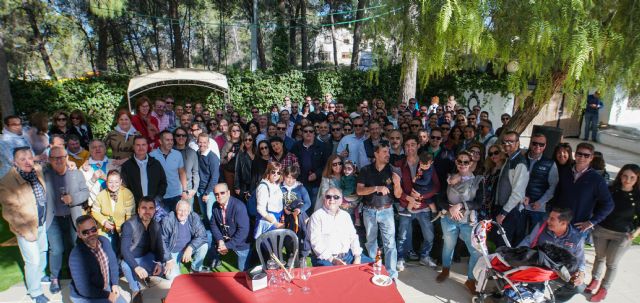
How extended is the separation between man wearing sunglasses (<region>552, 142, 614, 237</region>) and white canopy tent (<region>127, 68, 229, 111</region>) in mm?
10900

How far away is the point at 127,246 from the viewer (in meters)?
4.01

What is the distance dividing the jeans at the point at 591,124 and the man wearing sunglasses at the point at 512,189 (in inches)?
424

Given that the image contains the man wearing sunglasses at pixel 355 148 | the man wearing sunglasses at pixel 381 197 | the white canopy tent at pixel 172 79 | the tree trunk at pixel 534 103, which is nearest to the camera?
the tree trunk at pixel 534 103

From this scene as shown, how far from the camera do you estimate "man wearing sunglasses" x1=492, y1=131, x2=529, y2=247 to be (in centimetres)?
440

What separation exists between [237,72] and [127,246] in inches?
459

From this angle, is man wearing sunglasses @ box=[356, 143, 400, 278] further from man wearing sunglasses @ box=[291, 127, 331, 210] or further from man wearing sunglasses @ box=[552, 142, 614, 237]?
man wearing sunglasses @ box=[552, 142, 614, 237]

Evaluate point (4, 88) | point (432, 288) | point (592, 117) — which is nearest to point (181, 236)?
point (432, 288)

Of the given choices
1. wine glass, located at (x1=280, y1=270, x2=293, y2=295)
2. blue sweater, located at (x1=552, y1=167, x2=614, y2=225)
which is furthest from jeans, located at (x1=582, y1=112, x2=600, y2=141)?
wine glass, located at (x1=280, y1=270, x2=293, y2=295)

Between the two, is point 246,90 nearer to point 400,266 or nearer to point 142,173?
point 142,173

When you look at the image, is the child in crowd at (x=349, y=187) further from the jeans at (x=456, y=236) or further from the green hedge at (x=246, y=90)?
the green hedge at (x=246, y=90)

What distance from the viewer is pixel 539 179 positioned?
4.51 metres

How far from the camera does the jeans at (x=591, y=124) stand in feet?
42.3

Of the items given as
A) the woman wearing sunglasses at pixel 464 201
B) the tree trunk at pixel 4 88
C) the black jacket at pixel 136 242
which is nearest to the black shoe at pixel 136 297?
Result: the black jacket at pixel 136 242

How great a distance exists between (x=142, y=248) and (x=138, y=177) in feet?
3.32
